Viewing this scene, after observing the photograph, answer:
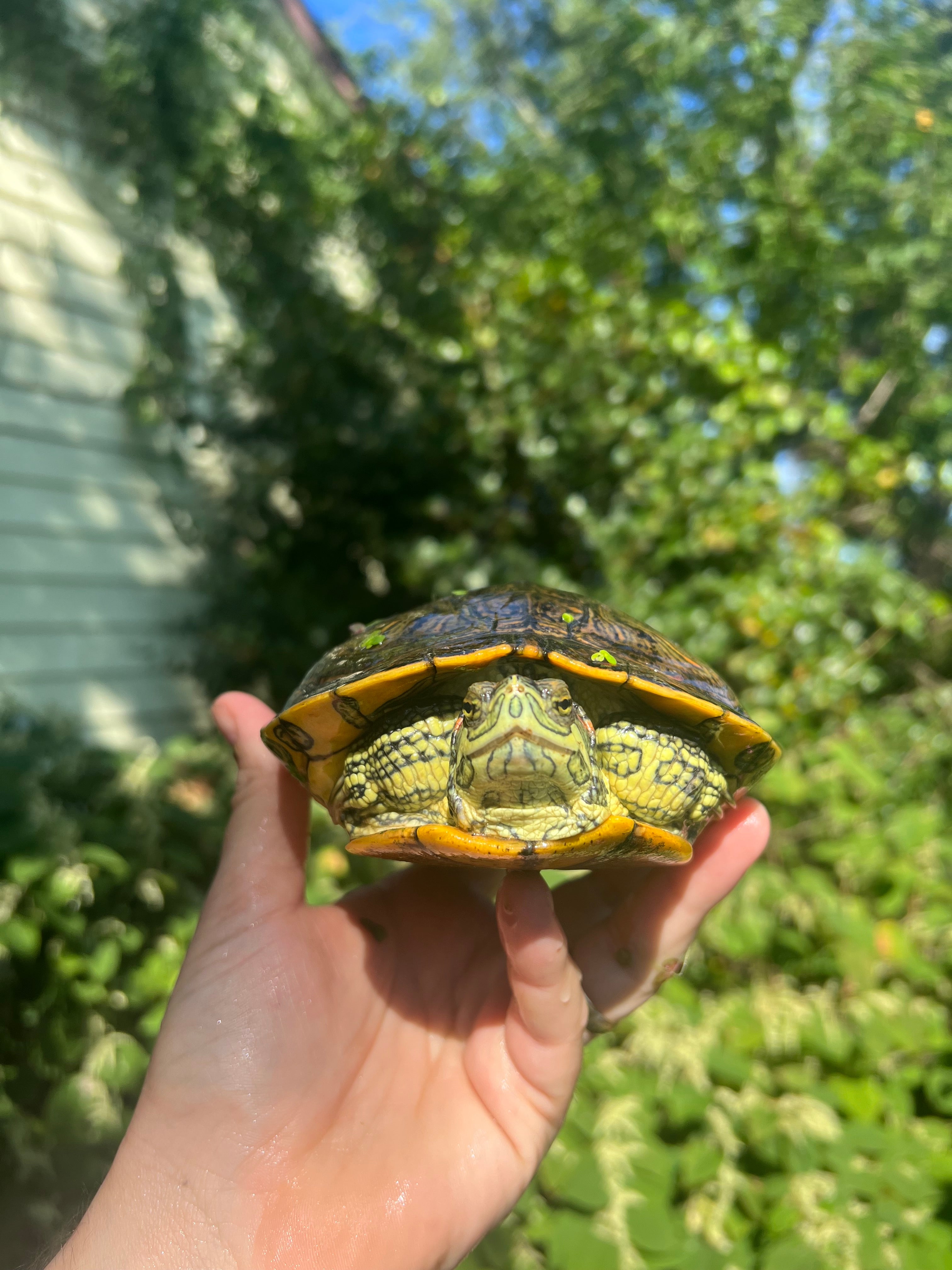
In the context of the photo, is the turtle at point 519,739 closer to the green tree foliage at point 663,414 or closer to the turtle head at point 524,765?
the turtle head at point 524,765

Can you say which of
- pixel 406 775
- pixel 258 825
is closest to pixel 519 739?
pixel 406 775

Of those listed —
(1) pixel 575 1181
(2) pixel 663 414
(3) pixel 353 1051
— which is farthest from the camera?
(2) pixel 663 414

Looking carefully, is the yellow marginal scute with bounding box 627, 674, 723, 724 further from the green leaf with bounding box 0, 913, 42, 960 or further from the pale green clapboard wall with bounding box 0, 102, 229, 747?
the pale green clapboard wall with bounding box 0, 102, 229, 747

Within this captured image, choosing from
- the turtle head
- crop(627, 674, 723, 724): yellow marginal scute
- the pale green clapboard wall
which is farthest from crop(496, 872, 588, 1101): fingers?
the pale green clapboard wall

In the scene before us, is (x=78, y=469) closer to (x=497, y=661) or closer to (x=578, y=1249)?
(x=497, y=661)

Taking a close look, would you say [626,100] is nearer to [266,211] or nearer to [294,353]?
[266,211]

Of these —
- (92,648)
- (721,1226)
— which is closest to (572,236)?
(92,648)

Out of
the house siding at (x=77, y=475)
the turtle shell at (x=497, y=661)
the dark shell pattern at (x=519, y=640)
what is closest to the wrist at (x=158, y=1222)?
the turtle shell at (x=497, y=661)
